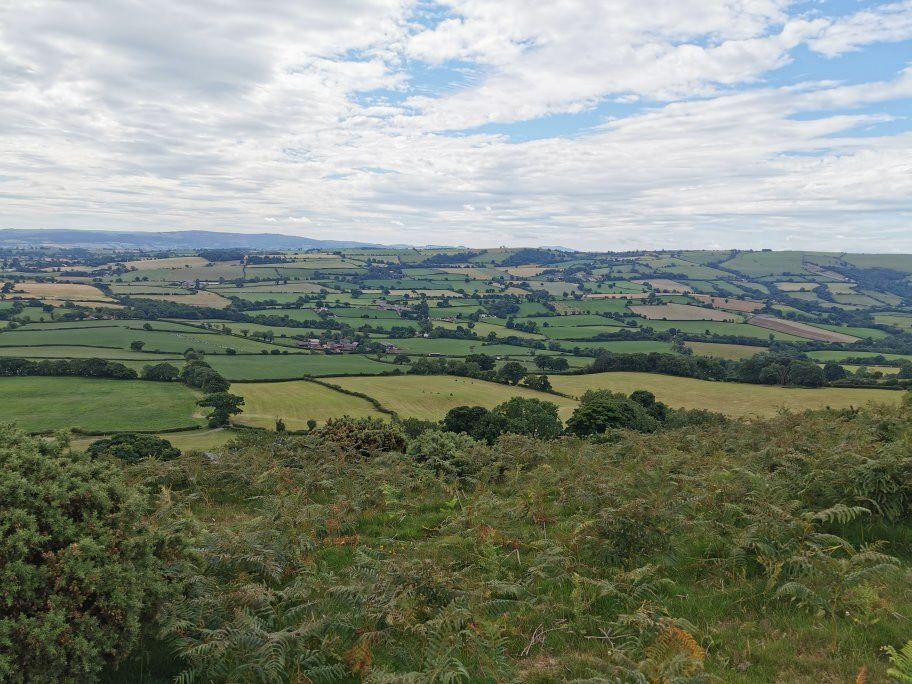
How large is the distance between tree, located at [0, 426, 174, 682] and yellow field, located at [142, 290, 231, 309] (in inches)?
6477

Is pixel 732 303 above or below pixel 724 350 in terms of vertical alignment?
above

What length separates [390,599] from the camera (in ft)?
25.7

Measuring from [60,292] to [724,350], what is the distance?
18585cm

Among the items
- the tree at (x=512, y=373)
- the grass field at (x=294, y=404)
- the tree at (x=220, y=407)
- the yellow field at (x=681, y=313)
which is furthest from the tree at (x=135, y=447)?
the yellow field at (x=681, y=313)

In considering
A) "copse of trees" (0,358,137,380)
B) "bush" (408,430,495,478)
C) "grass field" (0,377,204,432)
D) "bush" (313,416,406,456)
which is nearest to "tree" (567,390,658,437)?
"bush" (313,416,406,456)

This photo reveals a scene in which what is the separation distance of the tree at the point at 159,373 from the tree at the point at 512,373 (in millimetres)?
49797

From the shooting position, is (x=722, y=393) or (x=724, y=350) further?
(x=724, y=350)

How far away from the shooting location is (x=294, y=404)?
66438 mm

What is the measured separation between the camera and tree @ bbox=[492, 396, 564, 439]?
48688mm

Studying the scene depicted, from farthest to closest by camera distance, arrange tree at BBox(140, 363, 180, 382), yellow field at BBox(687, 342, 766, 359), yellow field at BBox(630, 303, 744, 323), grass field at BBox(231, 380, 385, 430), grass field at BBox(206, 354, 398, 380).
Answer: yellow field at BBox(630, 303, 744, 323) < yellow field at BBox(687, 342, 766, 359) < grass field at BBox(206, 354, 398, 380) < tree at BBox(140, 363, 180, 382) < grass field at BBox(231, 380, 385, 430)

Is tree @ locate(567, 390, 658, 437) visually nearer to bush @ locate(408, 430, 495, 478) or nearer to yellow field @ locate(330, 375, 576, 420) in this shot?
yellow field @ locate(330, 375, 576, 420)

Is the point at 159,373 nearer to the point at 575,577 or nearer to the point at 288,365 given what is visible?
the point at 288,365

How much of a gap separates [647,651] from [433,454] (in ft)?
38.9

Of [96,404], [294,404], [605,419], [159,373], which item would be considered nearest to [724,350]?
[605,419]
